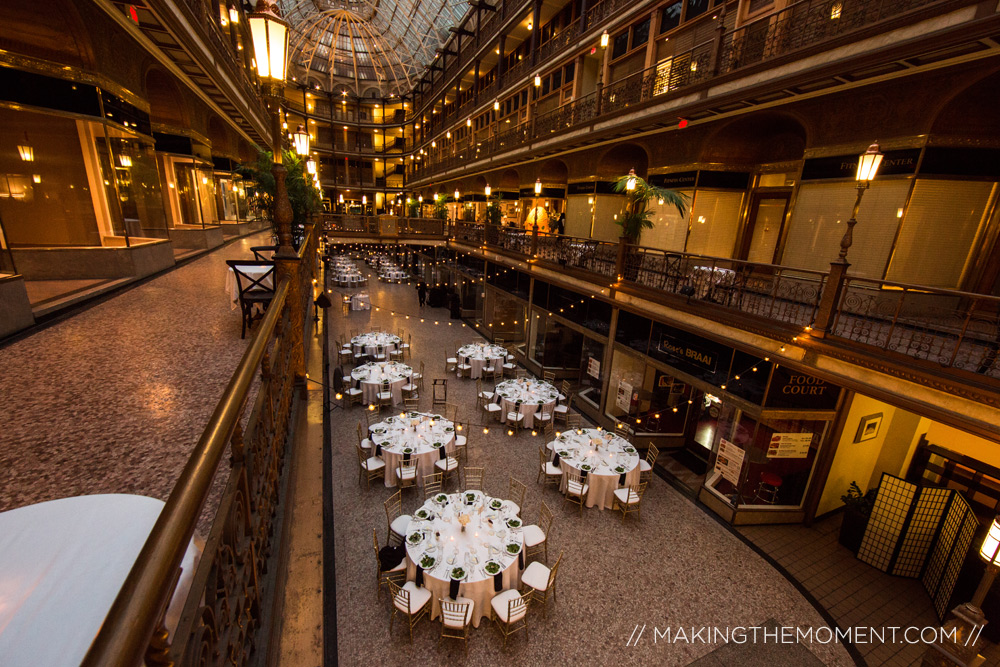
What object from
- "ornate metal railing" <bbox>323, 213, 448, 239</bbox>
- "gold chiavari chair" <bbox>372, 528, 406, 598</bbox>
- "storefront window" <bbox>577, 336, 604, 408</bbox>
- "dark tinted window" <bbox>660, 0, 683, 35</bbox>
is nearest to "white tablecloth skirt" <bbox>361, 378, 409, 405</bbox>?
"storefront window" <bbox>577, 336, 604, 408</bbox>

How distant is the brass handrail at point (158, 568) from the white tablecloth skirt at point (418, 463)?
24.8ft

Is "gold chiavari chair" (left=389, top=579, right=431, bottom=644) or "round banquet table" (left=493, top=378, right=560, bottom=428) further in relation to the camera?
"round banquet table" (left=493, top=378, right=560, bottom=428)

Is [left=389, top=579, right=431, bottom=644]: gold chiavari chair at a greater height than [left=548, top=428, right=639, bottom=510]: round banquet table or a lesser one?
lesser

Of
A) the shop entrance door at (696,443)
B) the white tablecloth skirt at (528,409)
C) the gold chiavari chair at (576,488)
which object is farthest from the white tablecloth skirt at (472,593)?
the shop entrance door at (696,443)

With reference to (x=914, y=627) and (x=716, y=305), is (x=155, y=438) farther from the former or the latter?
(x=914, y=627)

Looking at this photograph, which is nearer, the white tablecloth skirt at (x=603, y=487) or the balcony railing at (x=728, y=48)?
the balcony railing at (x=728, y=48)

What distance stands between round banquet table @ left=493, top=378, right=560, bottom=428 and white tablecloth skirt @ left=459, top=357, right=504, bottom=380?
197 cm

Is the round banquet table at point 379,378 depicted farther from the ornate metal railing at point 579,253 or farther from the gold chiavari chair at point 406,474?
the ornate metal railing at point 579,253

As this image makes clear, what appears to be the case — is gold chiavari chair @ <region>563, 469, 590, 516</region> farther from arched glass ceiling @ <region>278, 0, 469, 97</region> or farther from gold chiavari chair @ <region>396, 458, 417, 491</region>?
arched glass ceiling @ <region>278, 0, 469, 97</region>

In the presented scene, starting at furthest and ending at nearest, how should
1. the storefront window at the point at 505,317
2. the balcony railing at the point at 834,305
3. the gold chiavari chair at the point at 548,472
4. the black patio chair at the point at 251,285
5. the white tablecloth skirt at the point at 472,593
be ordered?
1. the storefront window at the point at 505,317
2. the gold chiavari chair at the point at 548,472
3. the white tablecloth skirt at the point at 472,593
4. the black patio chair at the point at 251,285
5. the balcony railing at the point at 834,305

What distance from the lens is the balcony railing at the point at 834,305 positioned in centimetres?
501

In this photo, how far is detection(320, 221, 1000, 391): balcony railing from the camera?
501 cm
